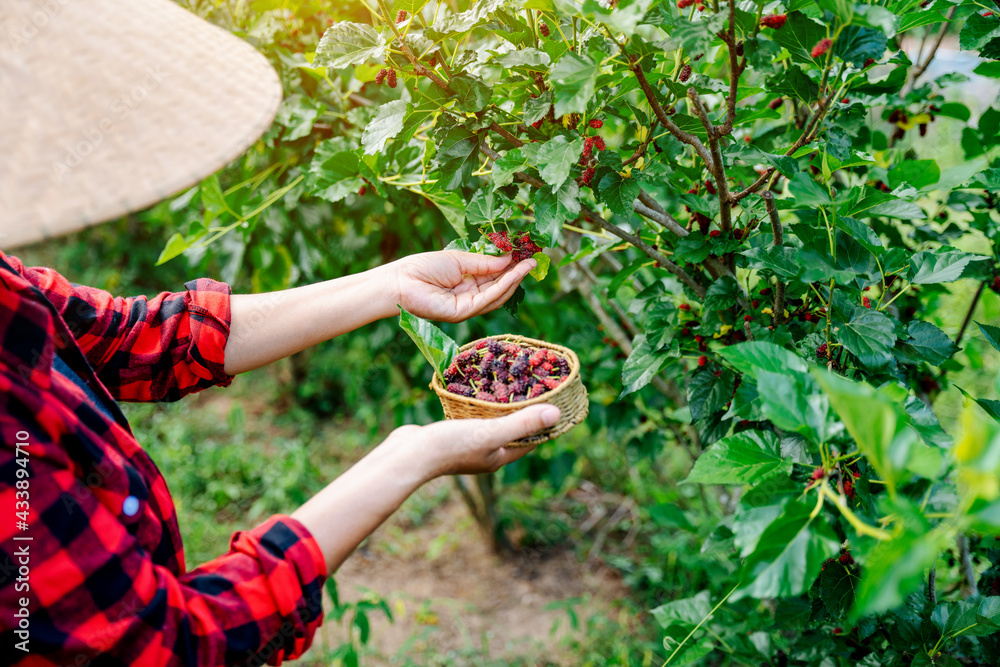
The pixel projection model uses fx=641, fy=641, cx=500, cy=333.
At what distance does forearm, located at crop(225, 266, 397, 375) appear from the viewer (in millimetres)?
1173

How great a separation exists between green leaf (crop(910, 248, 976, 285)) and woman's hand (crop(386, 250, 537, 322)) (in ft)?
1.98

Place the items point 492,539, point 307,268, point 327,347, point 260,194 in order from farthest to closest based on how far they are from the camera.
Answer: point 327,347
point 492,539
point 307,268
point 260,194

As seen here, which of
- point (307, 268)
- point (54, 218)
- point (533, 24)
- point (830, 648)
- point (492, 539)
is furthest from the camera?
point (492, 539)

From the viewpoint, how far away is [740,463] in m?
0.75

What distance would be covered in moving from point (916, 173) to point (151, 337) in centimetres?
133

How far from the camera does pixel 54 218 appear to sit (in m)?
0.56

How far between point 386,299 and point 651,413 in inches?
48.4

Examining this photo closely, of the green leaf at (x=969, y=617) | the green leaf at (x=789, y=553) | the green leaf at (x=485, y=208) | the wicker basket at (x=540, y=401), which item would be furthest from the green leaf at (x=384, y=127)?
the green leaf at (x=969, y=617)

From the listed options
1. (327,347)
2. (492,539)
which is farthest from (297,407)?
(492,539)

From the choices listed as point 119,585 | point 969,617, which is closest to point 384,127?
point 119,585

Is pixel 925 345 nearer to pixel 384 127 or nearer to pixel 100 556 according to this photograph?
pixel 384 127

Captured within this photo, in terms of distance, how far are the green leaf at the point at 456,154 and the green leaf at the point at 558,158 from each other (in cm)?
17

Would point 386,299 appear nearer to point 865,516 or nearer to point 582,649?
point 865,516

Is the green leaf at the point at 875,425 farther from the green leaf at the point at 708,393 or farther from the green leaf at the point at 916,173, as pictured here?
the green leaf at the point at 916,173
